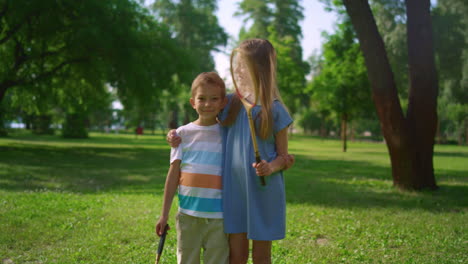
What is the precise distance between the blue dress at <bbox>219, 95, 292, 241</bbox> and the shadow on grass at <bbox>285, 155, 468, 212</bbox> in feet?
17.0

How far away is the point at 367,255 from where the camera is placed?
4465 mm

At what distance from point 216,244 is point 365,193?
7022 mm

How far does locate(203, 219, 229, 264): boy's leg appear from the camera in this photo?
246 centimetres

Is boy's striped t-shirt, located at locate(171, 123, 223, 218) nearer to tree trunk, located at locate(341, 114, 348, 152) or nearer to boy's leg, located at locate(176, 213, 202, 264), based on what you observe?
boy's leg, located at locate(176, 213, 202, 264)

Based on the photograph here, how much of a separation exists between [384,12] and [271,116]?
2626cm

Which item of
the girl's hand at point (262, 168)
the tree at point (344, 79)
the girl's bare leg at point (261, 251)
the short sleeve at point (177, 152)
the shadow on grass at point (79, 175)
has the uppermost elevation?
the tree at point (344, 79)

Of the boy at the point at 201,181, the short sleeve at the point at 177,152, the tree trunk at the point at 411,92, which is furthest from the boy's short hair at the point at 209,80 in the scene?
the tree trunk at the point at 411,92

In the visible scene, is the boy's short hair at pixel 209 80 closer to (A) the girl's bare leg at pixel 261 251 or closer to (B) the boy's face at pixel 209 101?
(B) the boy's face at pixel 209 101

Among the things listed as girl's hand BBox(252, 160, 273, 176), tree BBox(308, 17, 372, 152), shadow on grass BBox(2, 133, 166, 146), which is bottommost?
shadow on grass BBox(2, 133, 166, 146)

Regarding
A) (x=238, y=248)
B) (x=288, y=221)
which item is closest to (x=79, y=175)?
(x=288, y=221)

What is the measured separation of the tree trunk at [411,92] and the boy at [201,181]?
22.0ft

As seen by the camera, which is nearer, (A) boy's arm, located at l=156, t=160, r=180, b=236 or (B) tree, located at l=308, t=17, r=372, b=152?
(A) boy's arm, located at l=156, t=160, r=180, b=236

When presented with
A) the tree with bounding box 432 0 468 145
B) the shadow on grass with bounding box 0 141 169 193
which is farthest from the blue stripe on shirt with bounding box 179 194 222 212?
the tree with bounding box 432 0 468 145

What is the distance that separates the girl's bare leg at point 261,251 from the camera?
2.46 m
